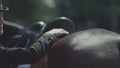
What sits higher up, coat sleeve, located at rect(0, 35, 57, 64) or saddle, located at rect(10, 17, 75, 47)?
saddle, located at rect(10, 17, 75, 47)

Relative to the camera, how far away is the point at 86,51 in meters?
3.40

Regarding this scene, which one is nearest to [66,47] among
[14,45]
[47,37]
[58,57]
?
[58,57]

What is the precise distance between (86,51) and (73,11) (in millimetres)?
21736

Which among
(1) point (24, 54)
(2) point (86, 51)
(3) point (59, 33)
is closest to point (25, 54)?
(1) point (24, 54)

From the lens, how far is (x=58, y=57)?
140 inches

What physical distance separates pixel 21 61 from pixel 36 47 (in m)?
0.13

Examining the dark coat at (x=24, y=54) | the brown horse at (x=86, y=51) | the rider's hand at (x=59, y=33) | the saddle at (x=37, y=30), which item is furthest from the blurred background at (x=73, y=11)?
the brown horse at (x=86, y=51)

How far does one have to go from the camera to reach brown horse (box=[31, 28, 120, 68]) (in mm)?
3326

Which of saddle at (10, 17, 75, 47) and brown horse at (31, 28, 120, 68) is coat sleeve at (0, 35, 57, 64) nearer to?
brown horse at (31, 28, 120, 68)

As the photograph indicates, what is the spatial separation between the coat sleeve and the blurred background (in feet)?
49.0

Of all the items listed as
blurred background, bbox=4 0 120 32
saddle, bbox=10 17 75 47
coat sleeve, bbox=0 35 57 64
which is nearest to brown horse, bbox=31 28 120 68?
coat sleeve, bbox=0 35 57 64

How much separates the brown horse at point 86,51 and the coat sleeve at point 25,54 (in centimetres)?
7

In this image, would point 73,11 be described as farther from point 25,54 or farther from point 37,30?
point 25,54

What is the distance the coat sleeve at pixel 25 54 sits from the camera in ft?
12.3
